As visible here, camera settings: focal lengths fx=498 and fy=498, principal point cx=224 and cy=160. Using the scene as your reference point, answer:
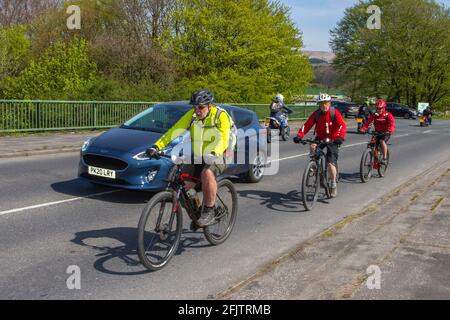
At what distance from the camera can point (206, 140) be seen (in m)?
5.37

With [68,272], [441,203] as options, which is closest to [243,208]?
[441,203]

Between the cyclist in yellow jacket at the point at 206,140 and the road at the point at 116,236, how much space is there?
685 mm

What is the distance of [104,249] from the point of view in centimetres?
540

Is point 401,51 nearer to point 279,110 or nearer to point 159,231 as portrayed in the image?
point 279,110

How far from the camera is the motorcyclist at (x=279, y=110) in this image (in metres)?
18.8

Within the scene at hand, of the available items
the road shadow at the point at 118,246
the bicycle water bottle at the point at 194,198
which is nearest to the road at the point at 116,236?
the road shadow at the point at 118,246

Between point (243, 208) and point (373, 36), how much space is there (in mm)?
61323

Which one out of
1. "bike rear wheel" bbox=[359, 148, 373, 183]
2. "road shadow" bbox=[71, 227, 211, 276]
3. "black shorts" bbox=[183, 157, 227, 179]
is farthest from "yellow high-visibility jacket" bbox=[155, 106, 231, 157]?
"bike rear wheel" bbox=[359, 148, 373, 183]

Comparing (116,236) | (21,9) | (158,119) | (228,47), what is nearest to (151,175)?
(158,119)

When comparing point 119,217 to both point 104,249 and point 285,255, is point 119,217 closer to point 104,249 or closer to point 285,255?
point 104,249

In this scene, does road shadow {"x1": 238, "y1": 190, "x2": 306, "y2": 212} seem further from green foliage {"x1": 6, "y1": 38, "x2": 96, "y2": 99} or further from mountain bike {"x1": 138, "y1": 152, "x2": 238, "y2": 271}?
green foliage {"x1": 6, "y1": 38, "x2": 96, "y2": 99}

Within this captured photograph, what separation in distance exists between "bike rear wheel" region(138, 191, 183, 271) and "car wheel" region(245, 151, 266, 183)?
16.0 feet

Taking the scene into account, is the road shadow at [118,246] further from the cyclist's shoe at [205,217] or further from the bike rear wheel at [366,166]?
the bike rear wheel at [366,166]

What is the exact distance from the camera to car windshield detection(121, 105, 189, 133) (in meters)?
8.62
